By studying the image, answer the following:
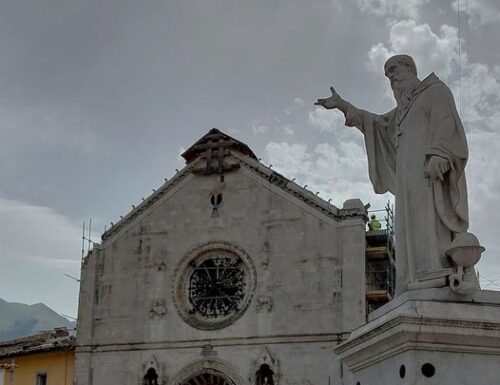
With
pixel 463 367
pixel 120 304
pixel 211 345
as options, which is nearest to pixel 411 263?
pixel 463 367

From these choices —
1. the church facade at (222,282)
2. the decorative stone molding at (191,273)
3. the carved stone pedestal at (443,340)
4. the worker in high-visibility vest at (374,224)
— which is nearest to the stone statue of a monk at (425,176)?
the carved stone pedestal at (443,340)

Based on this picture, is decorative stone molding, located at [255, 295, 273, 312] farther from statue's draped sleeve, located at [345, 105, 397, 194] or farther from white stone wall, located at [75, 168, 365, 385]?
statue's draped sleeve, located at [345, 105, 397, 194]

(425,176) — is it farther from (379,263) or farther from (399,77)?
(379,263)

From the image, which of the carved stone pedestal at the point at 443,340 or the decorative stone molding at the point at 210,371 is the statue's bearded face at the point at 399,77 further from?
the decorative stone molding at the point at 210,371

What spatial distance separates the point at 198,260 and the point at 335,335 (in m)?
6.77

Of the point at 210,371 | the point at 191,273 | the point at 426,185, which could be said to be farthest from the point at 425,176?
the point at 191,273

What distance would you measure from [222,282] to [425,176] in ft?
97.2

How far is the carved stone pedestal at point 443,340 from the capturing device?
5.98 m

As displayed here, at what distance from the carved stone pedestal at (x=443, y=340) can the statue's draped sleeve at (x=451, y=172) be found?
674mm

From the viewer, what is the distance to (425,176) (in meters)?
6.74

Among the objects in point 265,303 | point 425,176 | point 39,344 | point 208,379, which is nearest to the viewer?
point 425,176

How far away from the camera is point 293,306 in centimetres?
3378

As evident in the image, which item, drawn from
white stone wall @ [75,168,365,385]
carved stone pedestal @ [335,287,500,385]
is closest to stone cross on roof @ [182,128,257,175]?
white stone wall @ [75,168,365,385]

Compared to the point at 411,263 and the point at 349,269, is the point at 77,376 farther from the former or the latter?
the point at 411,263
